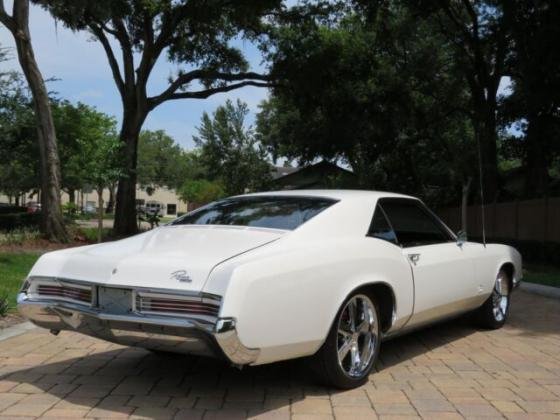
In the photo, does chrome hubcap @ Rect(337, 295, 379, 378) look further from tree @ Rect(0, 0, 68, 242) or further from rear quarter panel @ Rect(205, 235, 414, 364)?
tree @ Rect(0, 0, 68, 242)

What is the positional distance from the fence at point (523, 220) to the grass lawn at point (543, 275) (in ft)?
8.22

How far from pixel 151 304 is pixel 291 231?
1157mm

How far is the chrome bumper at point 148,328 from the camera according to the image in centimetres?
397

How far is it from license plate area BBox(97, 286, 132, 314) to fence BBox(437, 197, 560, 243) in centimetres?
1596

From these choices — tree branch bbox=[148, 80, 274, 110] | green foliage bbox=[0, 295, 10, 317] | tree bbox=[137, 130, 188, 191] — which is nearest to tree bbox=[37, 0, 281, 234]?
tree branch bbox=[148, 80, 274, 110]

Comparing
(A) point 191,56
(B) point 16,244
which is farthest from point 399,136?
(B) point 16,244

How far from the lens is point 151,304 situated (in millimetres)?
4246

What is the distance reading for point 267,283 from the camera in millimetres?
4180

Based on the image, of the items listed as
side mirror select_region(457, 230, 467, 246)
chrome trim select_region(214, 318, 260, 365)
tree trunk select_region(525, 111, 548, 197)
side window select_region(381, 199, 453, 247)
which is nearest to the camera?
chrome trim select_region(214, 318, 260, 365)

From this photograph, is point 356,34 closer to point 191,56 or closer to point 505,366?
point 191,56

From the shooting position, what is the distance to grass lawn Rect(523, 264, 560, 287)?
39.4ft

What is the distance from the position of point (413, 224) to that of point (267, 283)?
2344 mm

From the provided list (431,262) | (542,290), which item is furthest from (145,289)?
(542,290)

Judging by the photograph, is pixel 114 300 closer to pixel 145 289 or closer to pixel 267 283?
pixel 145 289
